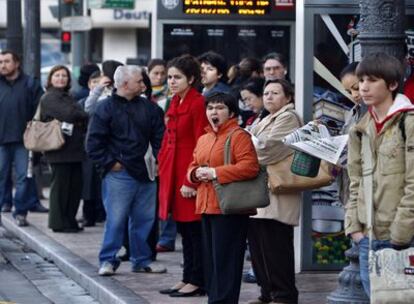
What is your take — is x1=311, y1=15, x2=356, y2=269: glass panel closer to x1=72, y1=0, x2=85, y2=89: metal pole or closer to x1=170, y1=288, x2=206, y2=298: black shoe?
x1=170, y1=288, x2=206, y2=298: black shoe

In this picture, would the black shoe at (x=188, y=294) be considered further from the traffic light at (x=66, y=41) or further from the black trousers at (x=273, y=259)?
the traffic light at (x=66, y=41)

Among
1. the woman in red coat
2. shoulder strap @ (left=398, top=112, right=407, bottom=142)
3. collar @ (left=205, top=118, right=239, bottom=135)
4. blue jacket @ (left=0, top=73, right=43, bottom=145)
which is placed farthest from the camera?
blue jacket @ (left=0, top=73, right=43, bottom=145)

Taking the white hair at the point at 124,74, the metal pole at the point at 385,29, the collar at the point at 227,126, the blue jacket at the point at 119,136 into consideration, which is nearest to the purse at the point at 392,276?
the metal pole at the point at 385,29

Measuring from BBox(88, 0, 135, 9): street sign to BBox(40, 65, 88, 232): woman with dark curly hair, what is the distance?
7770 mm

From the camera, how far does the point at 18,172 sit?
1535 centimetres

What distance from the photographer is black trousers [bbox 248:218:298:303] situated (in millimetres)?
9492

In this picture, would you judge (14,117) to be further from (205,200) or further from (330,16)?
(205,200)

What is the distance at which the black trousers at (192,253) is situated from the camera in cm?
1003

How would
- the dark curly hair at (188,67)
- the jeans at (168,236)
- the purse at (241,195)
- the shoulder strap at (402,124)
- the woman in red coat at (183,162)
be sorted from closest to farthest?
the shoulder strap at (402,124), the purse at (241,195), the woman in red coat at (183,162), the dark curly hair at (188,67), the jeans at (168,236)

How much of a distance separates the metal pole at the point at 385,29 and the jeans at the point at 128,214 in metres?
3.52

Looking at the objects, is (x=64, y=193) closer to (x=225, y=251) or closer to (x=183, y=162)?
(x=183, y=162)

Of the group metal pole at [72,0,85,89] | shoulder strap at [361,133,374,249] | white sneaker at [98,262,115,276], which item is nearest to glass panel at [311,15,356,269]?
white sneaker at [98,262,115,276]

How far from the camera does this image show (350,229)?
7.04 metres

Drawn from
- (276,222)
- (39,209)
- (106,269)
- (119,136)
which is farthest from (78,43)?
(276,222)
